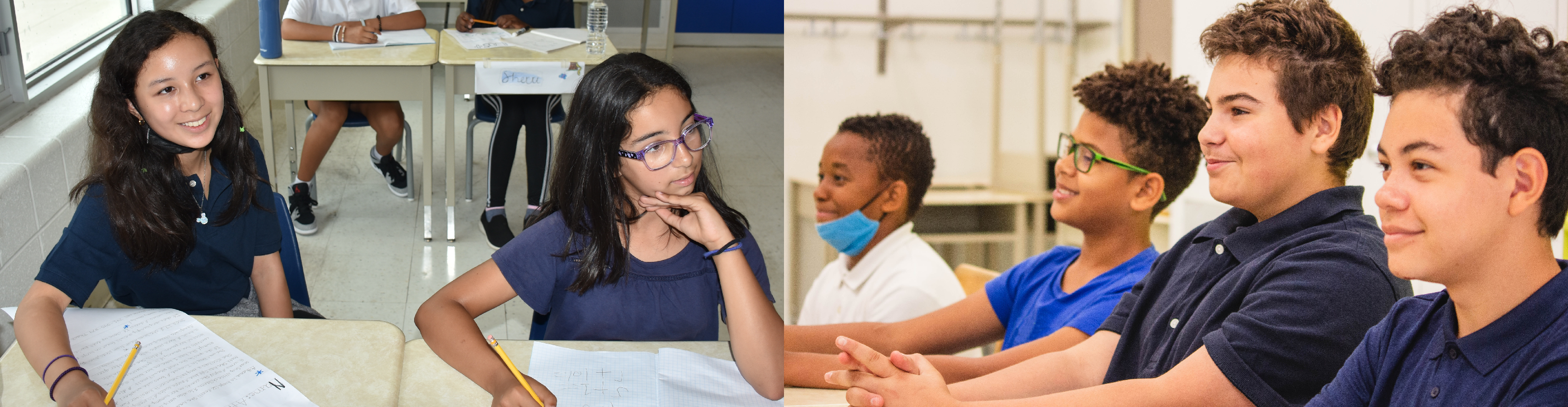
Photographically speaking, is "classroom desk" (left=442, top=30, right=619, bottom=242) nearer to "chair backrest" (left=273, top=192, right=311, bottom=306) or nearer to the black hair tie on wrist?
"chair backrest" (left=273, top=192, right=311, bottom=306)

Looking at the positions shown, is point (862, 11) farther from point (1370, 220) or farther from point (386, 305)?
point (386, 305)

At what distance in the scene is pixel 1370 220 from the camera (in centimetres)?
124

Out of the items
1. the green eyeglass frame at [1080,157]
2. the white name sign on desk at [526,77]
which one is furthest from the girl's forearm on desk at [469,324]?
the green eyeglass frame at [1080,157]

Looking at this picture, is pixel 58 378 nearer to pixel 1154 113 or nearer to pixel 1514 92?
pixel 1154 113

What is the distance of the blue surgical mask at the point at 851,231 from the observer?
6.31 ft

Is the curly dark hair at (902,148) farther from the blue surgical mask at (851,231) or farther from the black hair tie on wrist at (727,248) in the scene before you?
the black hair tie on wrist at (727,248)

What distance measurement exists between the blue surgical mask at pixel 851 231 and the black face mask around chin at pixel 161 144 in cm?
116

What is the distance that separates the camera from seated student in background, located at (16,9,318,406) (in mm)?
1443

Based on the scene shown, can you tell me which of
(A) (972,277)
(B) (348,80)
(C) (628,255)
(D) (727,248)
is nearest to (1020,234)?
(A) (972,277)

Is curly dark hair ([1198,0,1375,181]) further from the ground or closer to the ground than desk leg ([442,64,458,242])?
further from the ground

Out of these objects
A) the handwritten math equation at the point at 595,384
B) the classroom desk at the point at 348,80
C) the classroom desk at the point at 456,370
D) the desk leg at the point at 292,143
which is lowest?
the handwritten math equation at the point at 595,384

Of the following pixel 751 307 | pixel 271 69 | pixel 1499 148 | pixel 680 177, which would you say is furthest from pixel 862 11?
pixel 271 69

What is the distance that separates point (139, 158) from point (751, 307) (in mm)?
1017

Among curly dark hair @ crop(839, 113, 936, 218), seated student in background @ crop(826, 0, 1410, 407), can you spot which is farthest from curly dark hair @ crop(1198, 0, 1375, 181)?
curly dark hair @ crop(839, 113, 936, 218)
